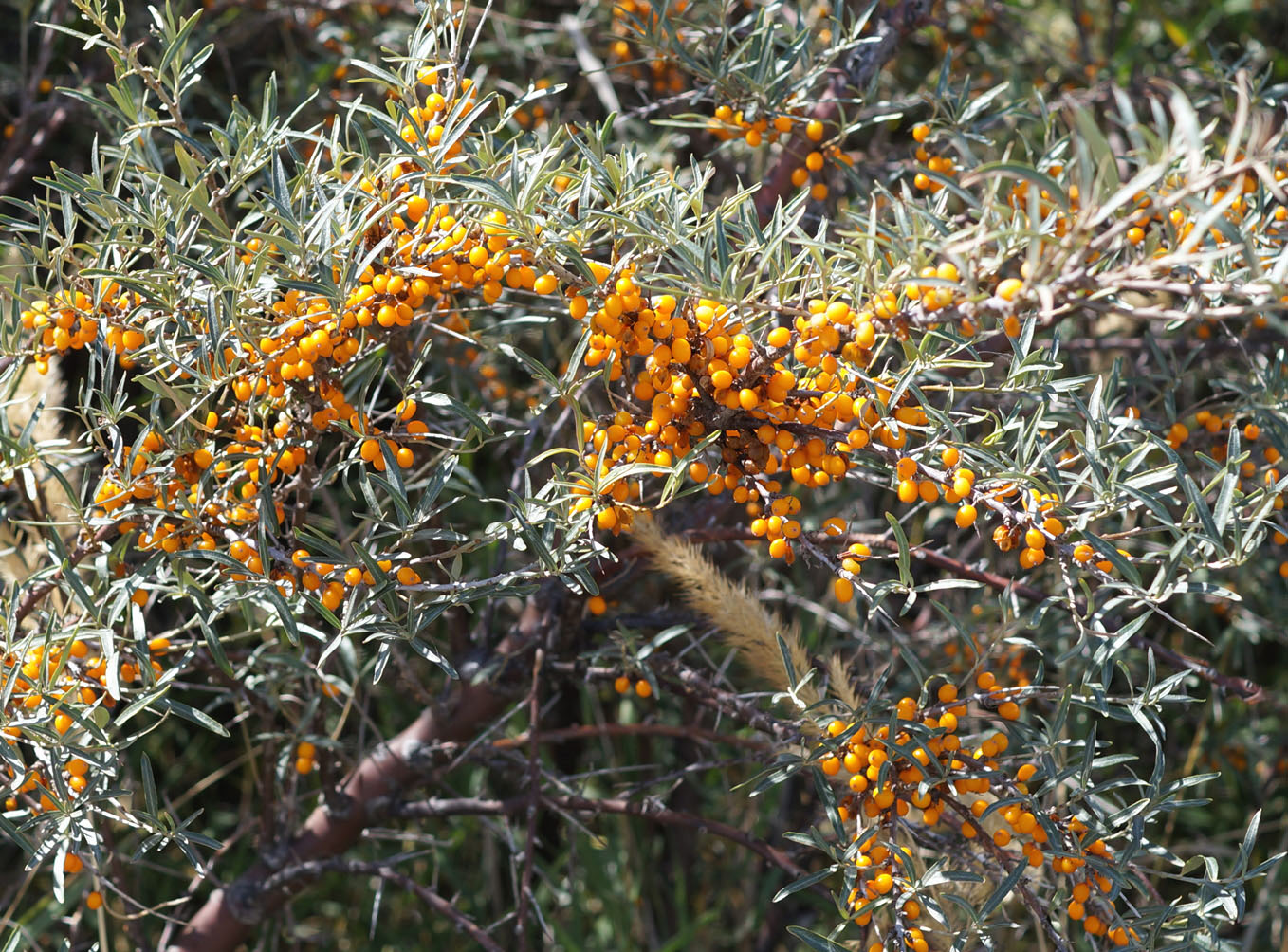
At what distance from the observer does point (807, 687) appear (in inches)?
48.8

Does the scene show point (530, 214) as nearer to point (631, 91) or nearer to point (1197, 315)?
point (1197, 315)

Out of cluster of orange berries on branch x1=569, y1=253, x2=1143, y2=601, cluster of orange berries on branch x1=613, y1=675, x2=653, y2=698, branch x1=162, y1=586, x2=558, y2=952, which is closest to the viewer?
cluster of orange berries on branch x1=569, y1=253, x2=1143, y2=601

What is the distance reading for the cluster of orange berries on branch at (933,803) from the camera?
1.03 m

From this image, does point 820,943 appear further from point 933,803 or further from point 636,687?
point 636,687

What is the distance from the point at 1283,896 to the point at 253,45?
2640 millimetres

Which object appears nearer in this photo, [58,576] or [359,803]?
[58,576]

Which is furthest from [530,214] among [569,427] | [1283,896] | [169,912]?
[1283,896]

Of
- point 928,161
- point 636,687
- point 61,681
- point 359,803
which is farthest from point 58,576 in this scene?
point 928,161

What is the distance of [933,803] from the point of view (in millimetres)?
1075

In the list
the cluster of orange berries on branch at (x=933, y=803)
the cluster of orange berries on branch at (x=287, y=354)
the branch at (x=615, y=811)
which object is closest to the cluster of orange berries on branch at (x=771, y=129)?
the cluster of orange berries on branch at (x=287, y=354)

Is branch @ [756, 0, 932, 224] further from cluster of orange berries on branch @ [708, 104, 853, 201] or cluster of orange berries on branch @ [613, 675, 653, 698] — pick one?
cluster of orange berries on branch @ [613, 675, 653, 698]

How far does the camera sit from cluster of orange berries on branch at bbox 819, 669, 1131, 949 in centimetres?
103

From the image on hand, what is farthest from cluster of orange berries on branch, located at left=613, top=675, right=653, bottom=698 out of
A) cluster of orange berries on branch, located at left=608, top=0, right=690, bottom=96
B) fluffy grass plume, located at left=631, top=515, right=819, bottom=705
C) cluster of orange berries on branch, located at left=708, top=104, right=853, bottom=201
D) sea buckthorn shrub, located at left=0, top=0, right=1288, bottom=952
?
cluster of orange berries on branch, located at left=608, top=0, right=690, bottom=96

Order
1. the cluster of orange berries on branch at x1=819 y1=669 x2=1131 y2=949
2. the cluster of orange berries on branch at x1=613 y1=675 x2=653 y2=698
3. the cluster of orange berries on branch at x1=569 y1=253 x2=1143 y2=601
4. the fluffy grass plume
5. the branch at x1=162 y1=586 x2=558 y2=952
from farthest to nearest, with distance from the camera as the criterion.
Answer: the branch at x1=162 y1=586 x2=558 y2=952 < the cluster of orange berries on branch at x1=613 y1=675 x2=653 y2=698 < the fluffy grass plume < the cluster of orange berries on branch at x1=819 y1=669 x2=1131 y2=949 < the cluster of orange berries on branch at x1=569 y1=253 x2=1143 y2=601
